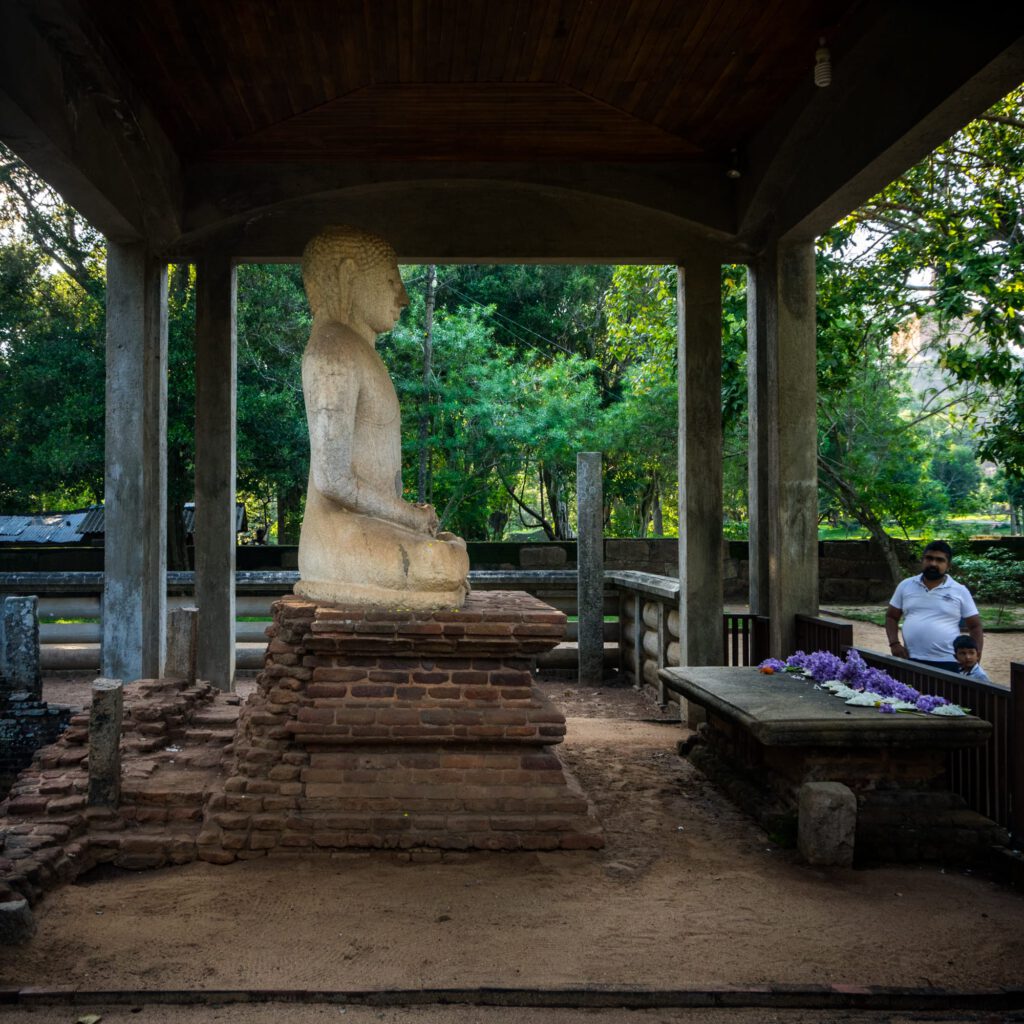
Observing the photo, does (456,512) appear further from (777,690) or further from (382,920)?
(382,920)

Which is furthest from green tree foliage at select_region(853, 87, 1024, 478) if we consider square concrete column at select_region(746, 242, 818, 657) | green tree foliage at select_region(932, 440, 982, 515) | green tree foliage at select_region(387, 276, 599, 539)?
green tree foliage at select_region(932, 440, 982, 515)

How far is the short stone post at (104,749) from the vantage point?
489cm

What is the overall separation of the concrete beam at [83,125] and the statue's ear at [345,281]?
1.61 meters

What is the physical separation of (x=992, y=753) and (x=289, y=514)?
1588 centimetres

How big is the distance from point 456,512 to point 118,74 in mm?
13510

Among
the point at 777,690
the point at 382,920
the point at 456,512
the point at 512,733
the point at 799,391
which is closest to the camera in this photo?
the point at 382,920

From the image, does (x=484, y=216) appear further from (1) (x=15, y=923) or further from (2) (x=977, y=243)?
(1) (x=15, y=923)

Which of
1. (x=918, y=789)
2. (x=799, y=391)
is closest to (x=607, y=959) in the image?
(x=918, y=789)

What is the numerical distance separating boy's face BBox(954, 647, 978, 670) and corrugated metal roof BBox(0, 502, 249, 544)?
1099 centimetres

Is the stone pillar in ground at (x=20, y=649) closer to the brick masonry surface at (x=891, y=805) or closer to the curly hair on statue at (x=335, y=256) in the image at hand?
the curly hair on statue at (x=335, y=256)

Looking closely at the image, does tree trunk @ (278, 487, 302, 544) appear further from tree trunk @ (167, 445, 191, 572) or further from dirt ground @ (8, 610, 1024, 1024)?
dirt ground @ (8, 610, 1024, 1024)

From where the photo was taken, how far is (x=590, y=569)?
1046 centimetres

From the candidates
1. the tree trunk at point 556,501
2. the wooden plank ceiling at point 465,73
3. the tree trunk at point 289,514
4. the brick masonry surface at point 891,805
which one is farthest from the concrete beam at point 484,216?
the tree trunk at point 556,501

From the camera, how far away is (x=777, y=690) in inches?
229
